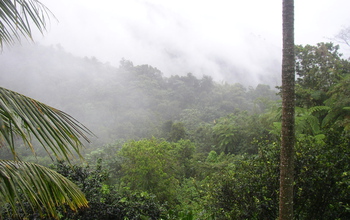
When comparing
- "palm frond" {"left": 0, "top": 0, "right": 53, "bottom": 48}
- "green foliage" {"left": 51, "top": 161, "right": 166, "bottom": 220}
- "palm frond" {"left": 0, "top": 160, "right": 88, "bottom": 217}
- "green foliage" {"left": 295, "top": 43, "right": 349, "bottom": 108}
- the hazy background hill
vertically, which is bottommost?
"green foliage" {"left": 51, "top": 161, "right": 166, "bottom": 220}

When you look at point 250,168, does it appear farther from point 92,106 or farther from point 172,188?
point 92,106

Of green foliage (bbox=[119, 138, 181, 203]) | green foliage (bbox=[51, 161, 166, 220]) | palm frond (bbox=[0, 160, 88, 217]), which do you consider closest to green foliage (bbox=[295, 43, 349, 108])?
green foliage (bbox=[119, 138, 181, 203])

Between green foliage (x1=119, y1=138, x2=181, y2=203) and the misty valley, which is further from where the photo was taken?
green foliage (x1=119, y1=138, x2=181, y2=203)

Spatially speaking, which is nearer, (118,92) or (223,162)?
(223,162)

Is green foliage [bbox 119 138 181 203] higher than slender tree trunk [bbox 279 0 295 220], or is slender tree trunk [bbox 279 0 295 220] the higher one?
slender tree trunk [bbox 279 0 295 220]

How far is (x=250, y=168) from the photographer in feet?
12.8

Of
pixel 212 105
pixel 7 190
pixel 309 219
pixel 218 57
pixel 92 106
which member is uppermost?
pixel 218 57

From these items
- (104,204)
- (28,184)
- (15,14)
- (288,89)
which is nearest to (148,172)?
(104,204)

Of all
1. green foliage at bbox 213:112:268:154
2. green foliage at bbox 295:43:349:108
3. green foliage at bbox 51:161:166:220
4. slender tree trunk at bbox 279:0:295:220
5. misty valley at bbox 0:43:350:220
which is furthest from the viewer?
green foliage at bbox 213:112:268:154

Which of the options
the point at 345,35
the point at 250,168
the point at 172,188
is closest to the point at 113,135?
the point at 172,188

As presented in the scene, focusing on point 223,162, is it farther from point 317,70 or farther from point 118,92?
point 118,92

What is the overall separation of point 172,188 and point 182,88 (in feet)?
94.8

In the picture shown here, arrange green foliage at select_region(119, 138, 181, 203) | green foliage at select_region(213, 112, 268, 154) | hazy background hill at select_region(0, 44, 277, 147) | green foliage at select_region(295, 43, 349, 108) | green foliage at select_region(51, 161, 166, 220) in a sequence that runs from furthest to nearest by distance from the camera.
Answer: hazy background hill at select_region(0, 44, 277, 147) → green foliage at select_region(213, 112, 268, 154) → green foliage at select_region(119, 138, 181, 203) → green foliage at select_region(295, 43, 349, 108) → green foliage at select_region(51, 161, 166, 220)

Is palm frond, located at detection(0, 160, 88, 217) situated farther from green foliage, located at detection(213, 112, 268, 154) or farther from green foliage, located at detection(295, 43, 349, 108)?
green foliage, located at detection(213, 112, 268, 154)
